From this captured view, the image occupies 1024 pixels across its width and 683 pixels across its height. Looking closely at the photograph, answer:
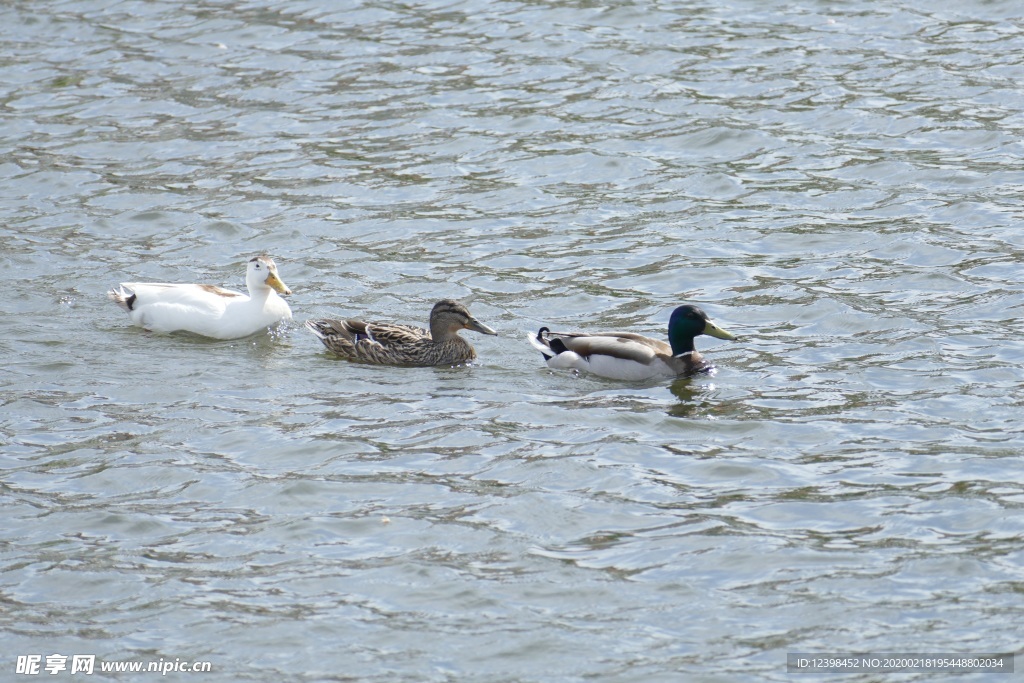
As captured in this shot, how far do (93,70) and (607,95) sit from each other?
7.18m

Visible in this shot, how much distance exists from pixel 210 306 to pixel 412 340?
181 centimetres

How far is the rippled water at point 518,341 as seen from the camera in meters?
7.75

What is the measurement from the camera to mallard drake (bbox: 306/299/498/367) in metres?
11.9

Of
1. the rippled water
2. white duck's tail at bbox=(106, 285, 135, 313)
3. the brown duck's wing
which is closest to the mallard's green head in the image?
the rippled water

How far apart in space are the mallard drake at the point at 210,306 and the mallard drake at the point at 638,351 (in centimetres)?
254

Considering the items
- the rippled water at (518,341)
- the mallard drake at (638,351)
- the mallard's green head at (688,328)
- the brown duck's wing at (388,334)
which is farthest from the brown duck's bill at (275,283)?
the mallard's green head at (688,328)

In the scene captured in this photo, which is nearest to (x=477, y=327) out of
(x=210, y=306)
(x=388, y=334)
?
(x=388, y=334)

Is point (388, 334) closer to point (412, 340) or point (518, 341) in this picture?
point (412, 340)

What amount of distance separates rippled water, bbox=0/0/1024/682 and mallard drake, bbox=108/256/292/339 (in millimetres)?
200

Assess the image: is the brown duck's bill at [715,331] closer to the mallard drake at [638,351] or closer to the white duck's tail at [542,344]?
the mallard drake at [638,351]

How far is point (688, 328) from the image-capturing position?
11516 millimetres

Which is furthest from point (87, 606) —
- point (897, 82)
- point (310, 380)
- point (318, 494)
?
point (897, 82)

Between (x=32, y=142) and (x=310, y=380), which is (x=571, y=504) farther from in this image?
(x=32, y=142)

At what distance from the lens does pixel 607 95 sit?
59.6ft
